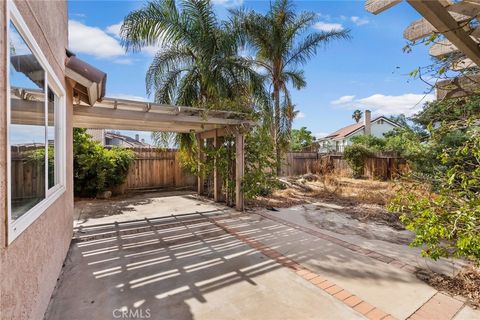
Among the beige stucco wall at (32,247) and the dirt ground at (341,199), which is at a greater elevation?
the beige stucco wall at (32,247)

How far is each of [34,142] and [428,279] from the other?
15.4 feet

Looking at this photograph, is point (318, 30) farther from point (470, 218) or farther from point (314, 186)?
point (470, 218)

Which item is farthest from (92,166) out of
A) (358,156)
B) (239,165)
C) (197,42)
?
(358,156)

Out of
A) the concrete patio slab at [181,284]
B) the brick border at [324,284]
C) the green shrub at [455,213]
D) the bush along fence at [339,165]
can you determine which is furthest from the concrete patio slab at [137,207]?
the bush along fence at [339,165]

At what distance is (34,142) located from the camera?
2.32 m

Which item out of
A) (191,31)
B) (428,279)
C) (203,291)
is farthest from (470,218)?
(191,31)

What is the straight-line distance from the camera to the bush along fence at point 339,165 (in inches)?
545

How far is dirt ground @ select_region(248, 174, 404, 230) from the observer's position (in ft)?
21.5

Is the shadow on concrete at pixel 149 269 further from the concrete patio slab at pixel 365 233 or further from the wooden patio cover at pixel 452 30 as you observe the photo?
the wooden patio cover at pixel 452 30

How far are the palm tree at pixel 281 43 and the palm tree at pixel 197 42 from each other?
152 centimetres

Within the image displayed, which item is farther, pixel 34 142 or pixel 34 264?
pixel 34 142

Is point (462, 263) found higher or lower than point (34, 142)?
lower

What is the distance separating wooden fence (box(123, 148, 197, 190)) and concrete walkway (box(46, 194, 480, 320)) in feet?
15.0

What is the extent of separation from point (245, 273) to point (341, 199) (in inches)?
250
